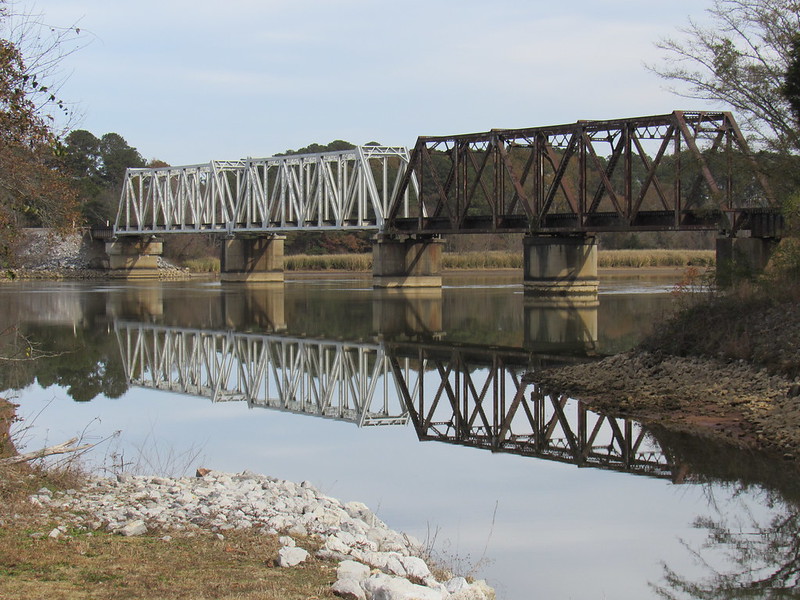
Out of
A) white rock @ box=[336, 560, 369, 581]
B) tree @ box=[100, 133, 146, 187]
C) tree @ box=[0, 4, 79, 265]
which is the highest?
tree @ box=[100, 133, 146, 187]

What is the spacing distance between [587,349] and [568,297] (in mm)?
27905

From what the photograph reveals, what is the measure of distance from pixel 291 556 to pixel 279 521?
5.47 feet

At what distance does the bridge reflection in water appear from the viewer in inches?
818

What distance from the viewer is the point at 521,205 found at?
82.0 meters

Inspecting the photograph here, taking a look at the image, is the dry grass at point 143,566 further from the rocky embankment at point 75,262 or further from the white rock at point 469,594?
the rocky embankment at point 75,262

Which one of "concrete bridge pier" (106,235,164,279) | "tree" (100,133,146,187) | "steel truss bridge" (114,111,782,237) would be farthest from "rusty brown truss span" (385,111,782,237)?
"tree" (100,133,146,187)

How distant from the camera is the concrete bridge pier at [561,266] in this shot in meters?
64.9

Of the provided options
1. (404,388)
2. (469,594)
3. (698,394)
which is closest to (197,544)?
(469,594)

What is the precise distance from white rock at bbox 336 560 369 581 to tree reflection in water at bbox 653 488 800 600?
3.50 metres

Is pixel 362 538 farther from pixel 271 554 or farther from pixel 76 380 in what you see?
pixel 76 380

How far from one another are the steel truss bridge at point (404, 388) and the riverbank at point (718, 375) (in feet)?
3.63

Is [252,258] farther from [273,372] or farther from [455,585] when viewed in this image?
[455,585]

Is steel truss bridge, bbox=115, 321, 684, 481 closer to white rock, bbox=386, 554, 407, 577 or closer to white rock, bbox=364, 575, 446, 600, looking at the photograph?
white rock, bbox=386, 554, 407, 577

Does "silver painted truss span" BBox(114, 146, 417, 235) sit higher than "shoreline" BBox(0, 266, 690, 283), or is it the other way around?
"silver painted truss span" BBox(114, 146, 417, 235)
